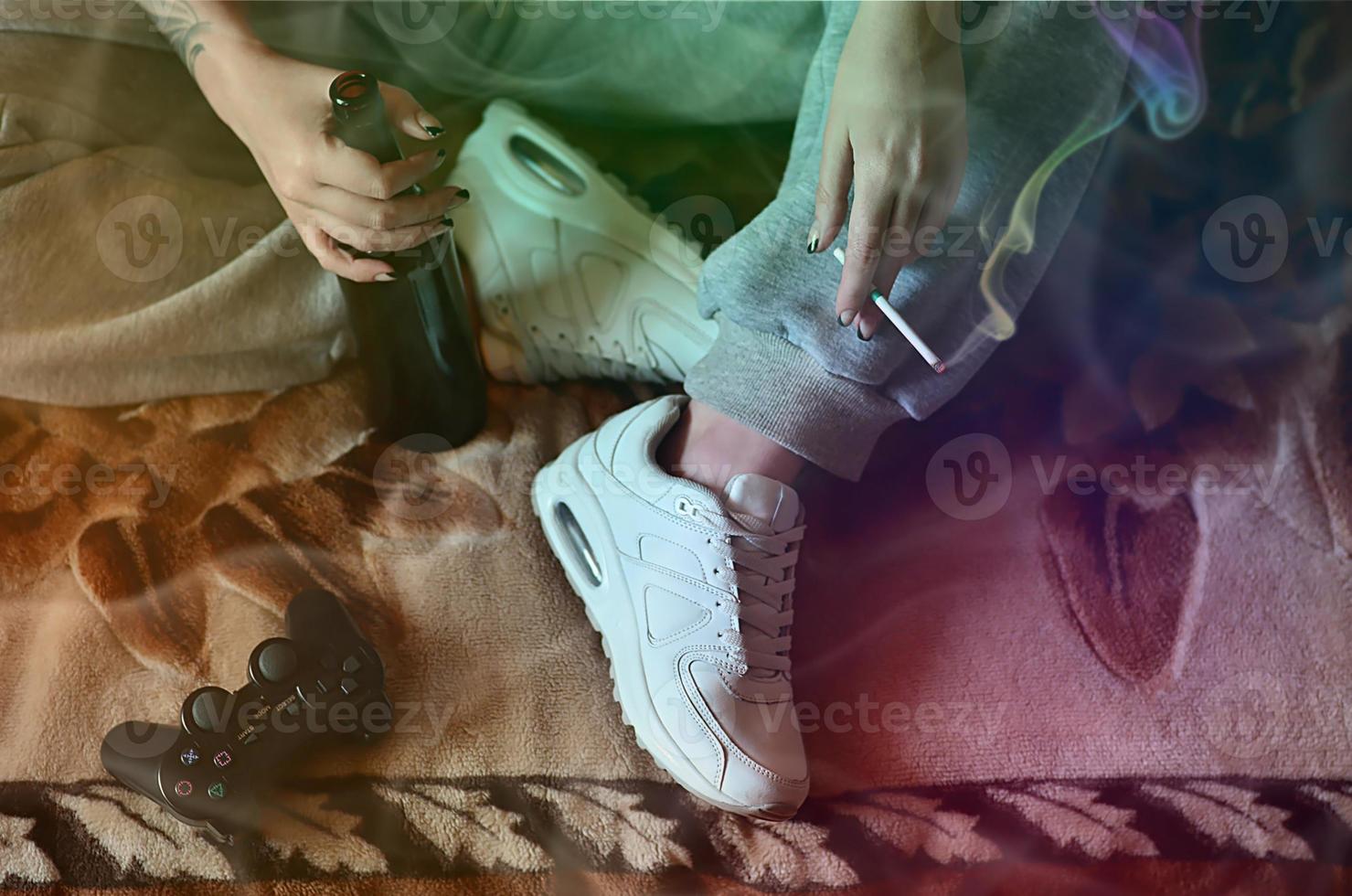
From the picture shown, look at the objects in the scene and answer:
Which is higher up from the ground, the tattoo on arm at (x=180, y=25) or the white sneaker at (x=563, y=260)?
the tattoo on arm at (x=180, y=25)

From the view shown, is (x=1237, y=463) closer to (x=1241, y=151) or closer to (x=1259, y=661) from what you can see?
(x=1259, y=661)

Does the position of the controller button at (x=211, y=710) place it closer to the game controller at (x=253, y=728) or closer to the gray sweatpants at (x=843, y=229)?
the game controller at (x=253, y=728)

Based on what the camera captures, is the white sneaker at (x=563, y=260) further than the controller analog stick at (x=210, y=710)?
Yes

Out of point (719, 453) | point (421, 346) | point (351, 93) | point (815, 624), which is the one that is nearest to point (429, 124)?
point (351, 93)

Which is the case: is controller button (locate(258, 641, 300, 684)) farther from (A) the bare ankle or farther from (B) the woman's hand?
(B) the woman's hand

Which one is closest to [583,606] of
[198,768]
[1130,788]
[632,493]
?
[632,493]

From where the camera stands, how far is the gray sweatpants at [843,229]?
1.86 ft

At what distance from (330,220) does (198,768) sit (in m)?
0.32

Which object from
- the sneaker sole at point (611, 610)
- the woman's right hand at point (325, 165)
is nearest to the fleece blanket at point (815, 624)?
the sneaker sole at point (611, 610)

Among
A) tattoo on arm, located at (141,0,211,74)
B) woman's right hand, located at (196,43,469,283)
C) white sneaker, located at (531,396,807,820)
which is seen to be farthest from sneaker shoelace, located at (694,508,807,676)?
tattoo on arm, located at (141,0,211,74)

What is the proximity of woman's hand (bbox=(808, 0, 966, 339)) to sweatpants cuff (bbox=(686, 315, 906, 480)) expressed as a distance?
0.16ft

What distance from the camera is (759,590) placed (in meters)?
0.58

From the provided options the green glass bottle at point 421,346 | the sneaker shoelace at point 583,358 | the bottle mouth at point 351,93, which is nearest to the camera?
the bottle mouth at point 351,93

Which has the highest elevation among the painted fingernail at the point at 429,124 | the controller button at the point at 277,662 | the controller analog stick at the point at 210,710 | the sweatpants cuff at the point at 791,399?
the painted fingernail at the point at 429,124
